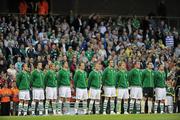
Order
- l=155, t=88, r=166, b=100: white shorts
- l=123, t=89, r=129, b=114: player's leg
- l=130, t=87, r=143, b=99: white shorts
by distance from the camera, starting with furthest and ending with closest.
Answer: l=155, t=88, r=166, b=100: white shorts, l=130, t=87, r=143, b=99: white shorts, l=123, t=89, r=129, b=114: player's leg

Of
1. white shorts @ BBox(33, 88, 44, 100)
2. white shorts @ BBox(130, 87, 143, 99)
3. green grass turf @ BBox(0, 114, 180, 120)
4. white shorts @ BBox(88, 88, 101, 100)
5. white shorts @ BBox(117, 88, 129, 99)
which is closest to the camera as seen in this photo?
green grass turf @ BBox(0, 114, 180, 120)

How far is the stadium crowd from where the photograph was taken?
3069 cm

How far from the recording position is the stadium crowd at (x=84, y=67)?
30.7 metres

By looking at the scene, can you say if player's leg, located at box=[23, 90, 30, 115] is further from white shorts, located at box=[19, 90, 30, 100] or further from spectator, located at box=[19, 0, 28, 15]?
spectator, located at box=[19, 0, 28, 15]

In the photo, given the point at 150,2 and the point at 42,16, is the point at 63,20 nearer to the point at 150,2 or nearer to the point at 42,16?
the point at 42,16

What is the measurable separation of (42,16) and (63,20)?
114 cm

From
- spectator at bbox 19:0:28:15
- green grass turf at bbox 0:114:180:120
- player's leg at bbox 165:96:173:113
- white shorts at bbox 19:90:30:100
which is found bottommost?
green grass turf at bbox 0:114:180:120

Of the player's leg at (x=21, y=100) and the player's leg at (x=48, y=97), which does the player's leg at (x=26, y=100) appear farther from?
the player's leg at (x=48, y=97)

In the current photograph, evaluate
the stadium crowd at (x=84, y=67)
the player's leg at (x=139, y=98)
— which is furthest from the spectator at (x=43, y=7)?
the player's leg at (x=139, y=98)

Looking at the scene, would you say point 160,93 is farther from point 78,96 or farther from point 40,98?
point 40,98

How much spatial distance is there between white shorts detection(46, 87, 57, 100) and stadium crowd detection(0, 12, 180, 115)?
4cm

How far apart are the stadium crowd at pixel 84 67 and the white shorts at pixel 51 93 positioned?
4 centimetres

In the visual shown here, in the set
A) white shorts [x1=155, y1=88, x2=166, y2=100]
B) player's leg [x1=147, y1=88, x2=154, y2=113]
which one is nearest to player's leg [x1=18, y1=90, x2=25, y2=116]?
player's leg [x1=147, y1=88, x2=154, y2=113]

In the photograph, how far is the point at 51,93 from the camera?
30656mm
